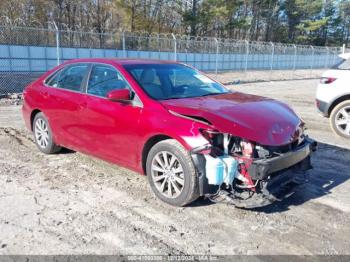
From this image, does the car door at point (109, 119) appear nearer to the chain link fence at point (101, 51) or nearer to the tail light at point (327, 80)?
the tail light at point (327, 80)

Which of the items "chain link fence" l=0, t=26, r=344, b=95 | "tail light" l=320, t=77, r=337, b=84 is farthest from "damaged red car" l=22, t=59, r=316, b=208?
"chain link fence" l=0, t=26, r=344, b=95

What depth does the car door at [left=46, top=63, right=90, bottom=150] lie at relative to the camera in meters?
5.11

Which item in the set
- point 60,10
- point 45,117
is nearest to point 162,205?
point 45,117

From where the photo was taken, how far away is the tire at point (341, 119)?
24.5 feet

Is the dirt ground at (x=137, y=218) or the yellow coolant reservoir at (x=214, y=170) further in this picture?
the yellow coolant reservoir at (x=214, y=170)

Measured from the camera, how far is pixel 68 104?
205 inches

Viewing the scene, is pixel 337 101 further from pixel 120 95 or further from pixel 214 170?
Answer: pixel 120 95

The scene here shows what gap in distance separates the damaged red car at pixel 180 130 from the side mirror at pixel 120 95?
0.01 meters

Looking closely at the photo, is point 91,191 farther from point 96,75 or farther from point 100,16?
point 100,16

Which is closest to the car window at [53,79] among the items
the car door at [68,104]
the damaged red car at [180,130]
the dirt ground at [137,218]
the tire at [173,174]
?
the car door at [68,104]

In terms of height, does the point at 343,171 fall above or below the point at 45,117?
below

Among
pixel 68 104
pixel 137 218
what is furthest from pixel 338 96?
pixel 137 218

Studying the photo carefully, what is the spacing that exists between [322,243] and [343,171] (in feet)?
7.61

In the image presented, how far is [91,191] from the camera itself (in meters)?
4.47
